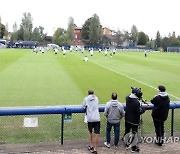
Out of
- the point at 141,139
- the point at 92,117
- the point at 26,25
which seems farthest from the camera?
the point at 26,25

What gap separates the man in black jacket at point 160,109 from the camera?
8539 millimetres

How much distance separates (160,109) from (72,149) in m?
2.45

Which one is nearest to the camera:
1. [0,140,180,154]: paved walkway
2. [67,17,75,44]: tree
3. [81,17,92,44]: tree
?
[0,140,180,154]: paved walkway

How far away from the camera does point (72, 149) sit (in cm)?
823

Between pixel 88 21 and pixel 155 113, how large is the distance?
127m

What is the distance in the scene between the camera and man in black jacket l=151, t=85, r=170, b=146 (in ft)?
28.0

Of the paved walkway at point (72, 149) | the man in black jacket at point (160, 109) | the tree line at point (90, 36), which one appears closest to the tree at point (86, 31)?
the tree line at point (90, 36)

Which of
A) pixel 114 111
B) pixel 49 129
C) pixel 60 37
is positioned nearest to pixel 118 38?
pixel 60 37

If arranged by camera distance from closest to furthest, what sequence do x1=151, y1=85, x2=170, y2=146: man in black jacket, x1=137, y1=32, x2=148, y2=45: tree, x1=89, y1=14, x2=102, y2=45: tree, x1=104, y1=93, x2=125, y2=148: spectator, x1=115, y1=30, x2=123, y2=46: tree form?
x1=104, y1=93, x2=125, y2=148: spectator
x1=151, y1=85, x2=170, y2=146: man in black jacket
x1=89, y1=14, x2=102, y2=45: tree
x1=115, y1=30, x2=123, y2=46: tree
x1=137, y1=32, x2=148, y2=45: tree

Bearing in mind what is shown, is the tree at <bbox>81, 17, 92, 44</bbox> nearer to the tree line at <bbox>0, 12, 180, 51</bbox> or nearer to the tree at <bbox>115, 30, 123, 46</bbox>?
the tree line at <bbox>0, 12, 180, 51</bbox>

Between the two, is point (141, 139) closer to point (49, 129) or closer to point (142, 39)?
point (49, 129)

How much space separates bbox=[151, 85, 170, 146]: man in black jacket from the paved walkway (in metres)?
0.32

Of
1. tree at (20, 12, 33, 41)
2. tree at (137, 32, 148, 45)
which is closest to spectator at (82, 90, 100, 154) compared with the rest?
tree at (20, 12, 33, 41)

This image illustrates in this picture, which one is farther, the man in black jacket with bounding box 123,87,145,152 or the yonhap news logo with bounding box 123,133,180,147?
the yonhap news logo with bounding box 123,133,180,147
